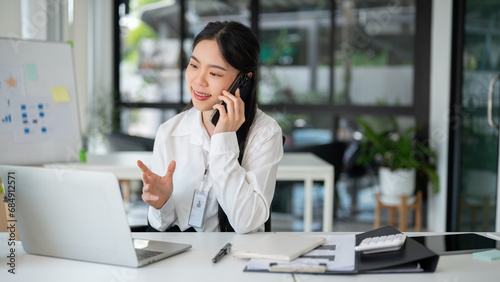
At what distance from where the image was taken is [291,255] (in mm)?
1417

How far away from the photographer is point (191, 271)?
1381 mm

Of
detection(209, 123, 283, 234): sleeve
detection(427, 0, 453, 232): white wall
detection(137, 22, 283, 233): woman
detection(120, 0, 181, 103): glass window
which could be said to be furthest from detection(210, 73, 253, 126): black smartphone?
detection(120, 0, 181, 103): glass window

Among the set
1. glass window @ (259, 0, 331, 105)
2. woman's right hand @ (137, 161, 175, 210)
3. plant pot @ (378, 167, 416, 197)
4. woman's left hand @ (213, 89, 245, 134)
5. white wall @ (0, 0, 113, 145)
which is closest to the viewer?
woman's right hand @ (137, 161, 175, 210)

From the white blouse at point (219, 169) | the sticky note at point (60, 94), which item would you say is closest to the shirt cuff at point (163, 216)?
the white blouse at point (219, 169)

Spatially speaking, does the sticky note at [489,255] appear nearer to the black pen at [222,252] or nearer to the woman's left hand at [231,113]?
the black pen at [222,252]

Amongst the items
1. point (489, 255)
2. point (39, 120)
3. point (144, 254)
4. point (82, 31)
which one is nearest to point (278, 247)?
point (144, 254)

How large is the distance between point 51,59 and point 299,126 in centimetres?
373

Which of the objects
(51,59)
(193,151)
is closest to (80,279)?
(193,151)

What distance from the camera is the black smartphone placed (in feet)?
6.57

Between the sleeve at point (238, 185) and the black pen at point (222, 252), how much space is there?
23cm

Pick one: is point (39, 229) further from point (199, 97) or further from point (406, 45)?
point (406, 45)

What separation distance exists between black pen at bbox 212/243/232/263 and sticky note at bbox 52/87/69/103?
4.19 ft

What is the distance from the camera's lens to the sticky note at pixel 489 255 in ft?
4.91

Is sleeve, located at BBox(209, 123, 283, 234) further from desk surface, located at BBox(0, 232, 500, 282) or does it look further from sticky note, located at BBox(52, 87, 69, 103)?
sticky note, located at BBox(52, 87, 69, 103)
